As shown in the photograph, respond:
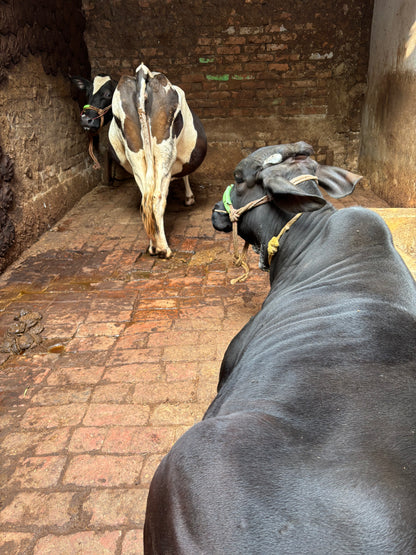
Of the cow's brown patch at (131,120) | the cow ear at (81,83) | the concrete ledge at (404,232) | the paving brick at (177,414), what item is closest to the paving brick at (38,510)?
the paving brick at (177,414)

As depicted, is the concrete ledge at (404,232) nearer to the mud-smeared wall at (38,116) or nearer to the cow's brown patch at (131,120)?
the cow's brown patch at (131,120)

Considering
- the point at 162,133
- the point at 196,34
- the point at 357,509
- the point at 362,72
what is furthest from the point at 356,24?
the point at 357,509

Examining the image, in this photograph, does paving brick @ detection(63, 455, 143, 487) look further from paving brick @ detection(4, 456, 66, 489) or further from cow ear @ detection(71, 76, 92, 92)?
cow ear @ detection(71, 76, 92, 92)

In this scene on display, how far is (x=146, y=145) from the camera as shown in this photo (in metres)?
4.95

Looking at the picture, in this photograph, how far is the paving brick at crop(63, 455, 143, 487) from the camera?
2270 millimetres

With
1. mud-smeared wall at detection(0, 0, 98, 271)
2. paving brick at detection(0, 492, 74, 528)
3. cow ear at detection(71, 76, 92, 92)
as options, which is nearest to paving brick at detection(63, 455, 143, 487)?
paving brick at detection(0, 492, 74, 528)

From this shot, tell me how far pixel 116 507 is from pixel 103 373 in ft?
3.79

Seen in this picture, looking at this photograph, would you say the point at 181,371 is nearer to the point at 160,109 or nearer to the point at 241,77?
the point at 160,109

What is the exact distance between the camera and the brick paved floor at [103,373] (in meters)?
2.14

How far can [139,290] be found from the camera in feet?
14.5

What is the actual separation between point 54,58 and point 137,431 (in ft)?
20.2

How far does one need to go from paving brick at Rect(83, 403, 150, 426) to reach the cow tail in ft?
8.81


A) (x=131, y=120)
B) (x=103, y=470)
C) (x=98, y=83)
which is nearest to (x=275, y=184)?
(x=103, y=470)

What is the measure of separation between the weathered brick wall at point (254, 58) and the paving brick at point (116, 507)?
Result: 718 centimetres
